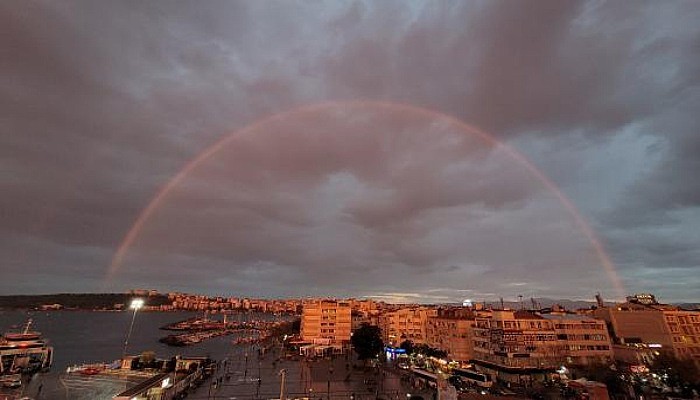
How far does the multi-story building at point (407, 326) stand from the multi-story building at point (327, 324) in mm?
9780

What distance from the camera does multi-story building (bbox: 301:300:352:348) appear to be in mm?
88125

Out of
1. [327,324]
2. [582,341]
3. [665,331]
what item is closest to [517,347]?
[582,341]

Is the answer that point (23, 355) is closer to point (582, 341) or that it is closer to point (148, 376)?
point (148, 376)

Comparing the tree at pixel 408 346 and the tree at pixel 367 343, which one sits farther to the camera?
the tree at pixel 408 346

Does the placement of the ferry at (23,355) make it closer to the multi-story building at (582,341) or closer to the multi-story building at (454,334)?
the multi-story building at (454,334)

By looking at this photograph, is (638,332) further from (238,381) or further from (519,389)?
(238,381)

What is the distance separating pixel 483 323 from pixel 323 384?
83.1ft

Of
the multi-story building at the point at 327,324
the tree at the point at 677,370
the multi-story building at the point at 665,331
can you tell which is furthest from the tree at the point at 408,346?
the tree at the point at 677,370

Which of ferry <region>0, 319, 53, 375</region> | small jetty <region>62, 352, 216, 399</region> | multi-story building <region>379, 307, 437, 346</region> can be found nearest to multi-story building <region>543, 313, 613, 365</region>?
multi-story building <region>379, 307, 437, 346</region>

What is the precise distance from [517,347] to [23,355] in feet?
274

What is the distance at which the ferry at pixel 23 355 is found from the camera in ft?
214

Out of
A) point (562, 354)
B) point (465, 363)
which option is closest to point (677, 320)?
point (562, 354)

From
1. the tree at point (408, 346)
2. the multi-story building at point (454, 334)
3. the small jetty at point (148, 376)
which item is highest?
the multi-story building at point (454, 334)

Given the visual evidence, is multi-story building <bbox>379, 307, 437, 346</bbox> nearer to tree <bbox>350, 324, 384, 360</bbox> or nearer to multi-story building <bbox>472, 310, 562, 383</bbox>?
tree <bbox>350, 324, 384, 360</bbox>
